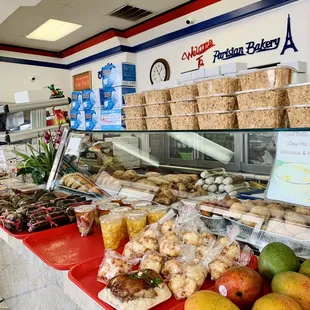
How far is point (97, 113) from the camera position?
17.6 feet

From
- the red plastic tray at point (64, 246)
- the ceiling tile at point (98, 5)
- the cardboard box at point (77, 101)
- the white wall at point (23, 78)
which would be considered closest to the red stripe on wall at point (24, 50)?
the white wall at point (23, 78)

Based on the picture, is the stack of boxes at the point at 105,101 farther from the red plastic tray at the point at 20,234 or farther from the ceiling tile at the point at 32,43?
the red plastic tray at the point at 20,234

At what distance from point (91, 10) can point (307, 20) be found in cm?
328

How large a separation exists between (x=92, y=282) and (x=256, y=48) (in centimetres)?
398

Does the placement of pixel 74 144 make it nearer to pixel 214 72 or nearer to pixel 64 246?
pixel 64 246

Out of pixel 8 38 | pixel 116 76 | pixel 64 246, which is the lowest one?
pixel 64 246

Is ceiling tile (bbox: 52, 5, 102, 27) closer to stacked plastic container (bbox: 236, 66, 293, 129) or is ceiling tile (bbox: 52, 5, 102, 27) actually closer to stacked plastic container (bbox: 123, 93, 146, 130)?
stacked plastic container (bbox: 123, 93, 146, 130)

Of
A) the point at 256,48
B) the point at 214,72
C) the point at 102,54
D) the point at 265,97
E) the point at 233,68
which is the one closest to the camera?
the point at 265,97

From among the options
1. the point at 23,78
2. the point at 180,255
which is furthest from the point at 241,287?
the point at 23,78

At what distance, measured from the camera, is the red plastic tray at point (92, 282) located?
91cm

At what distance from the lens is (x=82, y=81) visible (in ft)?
24.6

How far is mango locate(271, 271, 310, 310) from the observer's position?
0.79 m

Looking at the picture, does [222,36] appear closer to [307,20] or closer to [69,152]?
[307,20]

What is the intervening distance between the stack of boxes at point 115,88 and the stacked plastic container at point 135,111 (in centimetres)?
291
